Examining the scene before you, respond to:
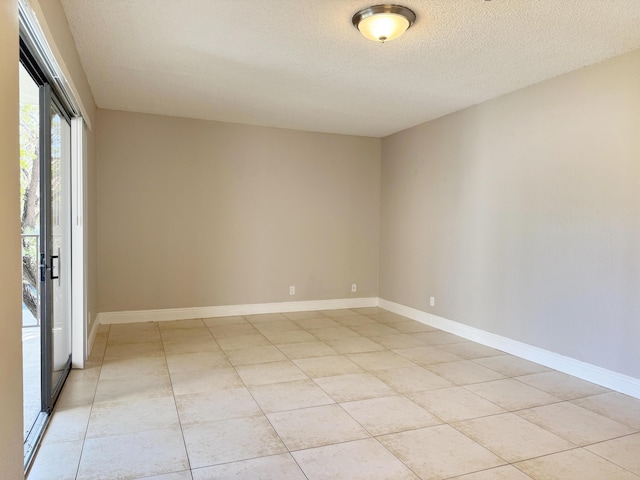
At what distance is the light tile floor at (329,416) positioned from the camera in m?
2.22

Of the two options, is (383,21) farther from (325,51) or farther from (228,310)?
(228,310)

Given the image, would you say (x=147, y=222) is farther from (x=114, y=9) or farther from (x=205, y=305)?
(x=114, y=9)

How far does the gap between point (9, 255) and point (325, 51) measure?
2.66 m

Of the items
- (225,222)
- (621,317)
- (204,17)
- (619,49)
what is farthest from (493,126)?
(225,222)

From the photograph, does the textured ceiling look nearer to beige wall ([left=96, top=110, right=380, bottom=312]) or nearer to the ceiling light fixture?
the ceiling light fixture

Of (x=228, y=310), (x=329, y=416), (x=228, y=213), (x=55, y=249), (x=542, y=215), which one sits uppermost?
(x=228, y=213)

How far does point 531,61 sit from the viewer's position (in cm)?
346

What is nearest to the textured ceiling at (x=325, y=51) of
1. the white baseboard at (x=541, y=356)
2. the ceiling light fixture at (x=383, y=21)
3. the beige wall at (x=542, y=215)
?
the ceiling light fixture at (x=383, y=21)

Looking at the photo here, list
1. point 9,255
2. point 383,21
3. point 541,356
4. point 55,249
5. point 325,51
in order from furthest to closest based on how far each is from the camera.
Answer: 1. point 541,356
2. point 325,51
3. point 55,249
4. point 383,21
5. point 9,255

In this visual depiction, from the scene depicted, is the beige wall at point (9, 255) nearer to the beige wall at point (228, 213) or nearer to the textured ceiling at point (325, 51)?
the textured ceiling at point (325, 51)

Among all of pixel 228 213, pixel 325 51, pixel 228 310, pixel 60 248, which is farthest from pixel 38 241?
pixel 228 310

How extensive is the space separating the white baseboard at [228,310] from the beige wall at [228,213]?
0.25ft

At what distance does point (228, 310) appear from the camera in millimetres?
5727

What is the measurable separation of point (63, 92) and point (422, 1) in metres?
2.43
